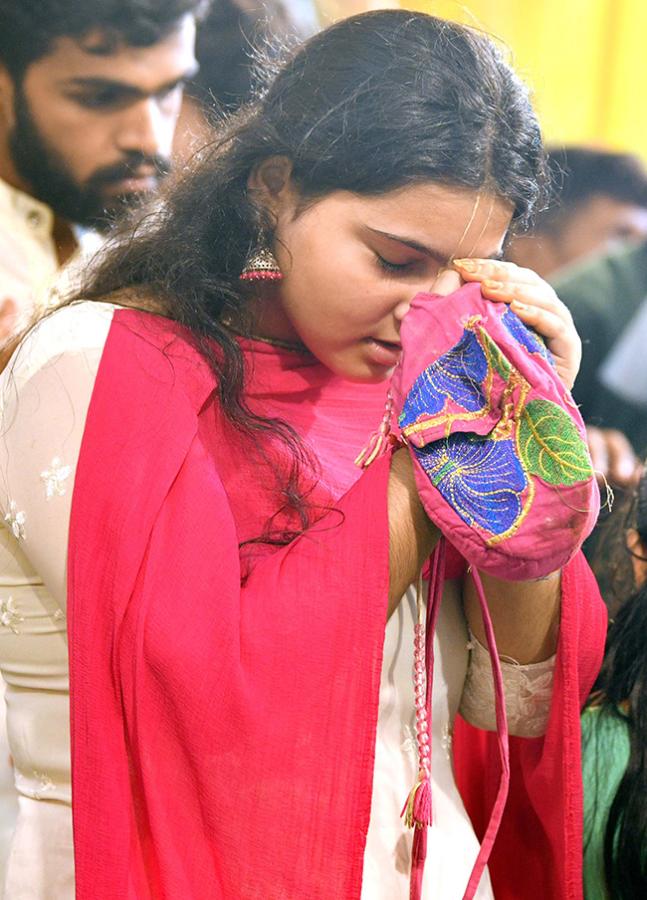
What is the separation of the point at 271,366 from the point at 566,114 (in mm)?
952

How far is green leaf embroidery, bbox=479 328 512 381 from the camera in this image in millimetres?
876

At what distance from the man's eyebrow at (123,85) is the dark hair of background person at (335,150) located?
482 millimetres

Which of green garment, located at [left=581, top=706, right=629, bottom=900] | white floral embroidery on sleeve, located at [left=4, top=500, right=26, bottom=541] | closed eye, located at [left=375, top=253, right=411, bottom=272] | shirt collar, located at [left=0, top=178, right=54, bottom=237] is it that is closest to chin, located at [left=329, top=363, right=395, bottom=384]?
closed eye, located at [left=375, top=253, right=411, bottom=272]

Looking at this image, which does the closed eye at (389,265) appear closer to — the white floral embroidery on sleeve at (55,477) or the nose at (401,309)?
the nose at (401,309)

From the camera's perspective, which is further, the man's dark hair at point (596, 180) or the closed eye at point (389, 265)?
the man's dark hair at point (596, 180)

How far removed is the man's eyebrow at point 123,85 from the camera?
150 centimetres

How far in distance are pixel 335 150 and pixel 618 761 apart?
0.72 meters

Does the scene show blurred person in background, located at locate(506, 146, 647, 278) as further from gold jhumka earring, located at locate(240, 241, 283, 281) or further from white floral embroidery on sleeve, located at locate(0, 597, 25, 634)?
white floral embroidery on sleeve, located at locate(0, 597, 25, 634)

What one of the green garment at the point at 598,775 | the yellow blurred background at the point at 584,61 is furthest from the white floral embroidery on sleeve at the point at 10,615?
the yellow blurred background at the point at 584,61

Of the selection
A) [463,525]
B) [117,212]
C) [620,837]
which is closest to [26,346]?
[463,525]

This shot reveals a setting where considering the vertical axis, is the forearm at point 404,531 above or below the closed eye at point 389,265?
below

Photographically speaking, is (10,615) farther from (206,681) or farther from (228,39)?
(228,39)

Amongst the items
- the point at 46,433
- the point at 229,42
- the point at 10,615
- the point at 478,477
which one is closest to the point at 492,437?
the point at 478,477

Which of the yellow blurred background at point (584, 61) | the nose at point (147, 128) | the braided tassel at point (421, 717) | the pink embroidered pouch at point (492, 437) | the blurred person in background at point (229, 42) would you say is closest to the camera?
the pink embroidered pouch at point (492, 437)
